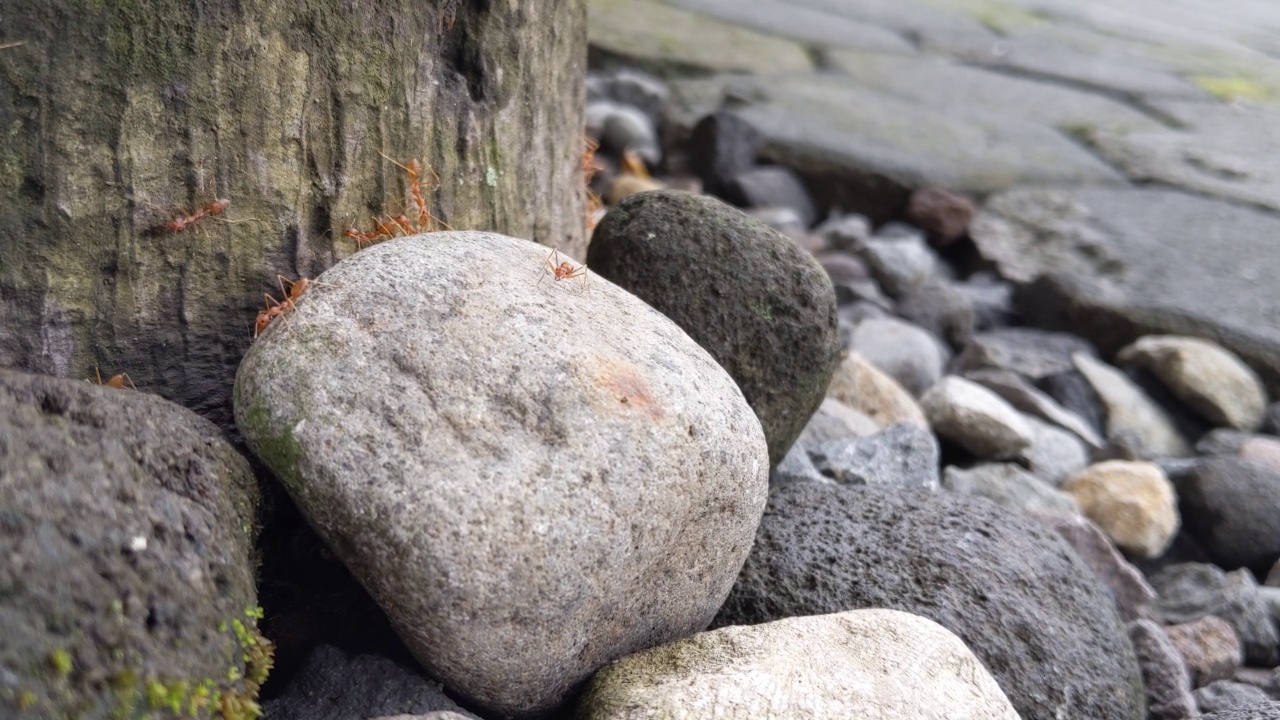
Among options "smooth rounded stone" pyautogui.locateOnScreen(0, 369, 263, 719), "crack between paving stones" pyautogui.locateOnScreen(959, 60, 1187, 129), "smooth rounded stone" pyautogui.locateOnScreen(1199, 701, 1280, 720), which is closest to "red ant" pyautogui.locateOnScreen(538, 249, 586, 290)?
"smooth rounded stone" pyautogui.locateOnScreen(0, 369, 263, 719)

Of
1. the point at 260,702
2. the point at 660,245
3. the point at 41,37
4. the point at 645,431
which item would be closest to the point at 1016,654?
the point at 645,431

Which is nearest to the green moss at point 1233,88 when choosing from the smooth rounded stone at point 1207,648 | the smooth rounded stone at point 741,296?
A: the smooth rounded stone at point 1207,648

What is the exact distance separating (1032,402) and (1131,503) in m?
0.64

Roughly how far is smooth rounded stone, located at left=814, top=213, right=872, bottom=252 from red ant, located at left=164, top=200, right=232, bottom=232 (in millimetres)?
3310

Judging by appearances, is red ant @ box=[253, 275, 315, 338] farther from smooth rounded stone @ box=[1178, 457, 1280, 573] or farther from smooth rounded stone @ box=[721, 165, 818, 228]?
smooth rounded stone @ box=[721, 165, 818, 228]

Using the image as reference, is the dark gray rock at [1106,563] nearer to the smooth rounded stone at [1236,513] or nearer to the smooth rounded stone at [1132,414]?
the smooth rounded stone at [1236,513]

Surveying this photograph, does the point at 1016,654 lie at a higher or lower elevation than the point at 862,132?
higher

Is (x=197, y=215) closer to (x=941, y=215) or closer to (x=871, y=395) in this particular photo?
(x=871, y=395)

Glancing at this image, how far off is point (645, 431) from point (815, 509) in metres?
0.64

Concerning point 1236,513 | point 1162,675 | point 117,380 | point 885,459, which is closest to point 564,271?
point 117,380

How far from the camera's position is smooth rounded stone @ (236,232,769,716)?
1461mm

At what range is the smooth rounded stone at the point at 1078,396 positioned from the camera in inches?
150

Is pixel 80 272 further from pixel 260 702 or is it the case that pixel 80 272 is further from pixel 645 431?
pixel 645 431

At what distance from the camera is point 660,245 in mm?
2203
